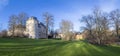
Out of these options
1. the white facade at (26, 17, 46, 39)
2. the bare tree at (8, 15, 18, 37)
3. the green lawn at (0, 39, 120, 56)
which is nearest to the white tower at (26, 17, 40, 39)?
the white facade at (26, 17, 46, 39)

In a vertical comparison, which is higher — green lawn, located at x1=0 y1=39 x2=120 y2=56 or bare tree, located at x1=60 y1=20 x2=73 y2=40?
bare tree, located at x1=60 y1=20 x2=73 y2=40

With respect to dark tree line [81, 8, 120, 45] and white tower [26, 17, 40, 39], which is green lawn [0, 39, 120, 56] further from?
white tower [26, 17, 40, 39]

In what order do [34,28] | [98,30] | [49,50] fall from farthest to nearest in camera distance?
1. [34,28]
2. [98,30]
3. [49,50]

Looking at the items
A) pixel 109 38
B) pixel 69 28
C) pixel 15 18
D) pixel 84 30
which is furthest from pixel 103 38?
pixel 15 18

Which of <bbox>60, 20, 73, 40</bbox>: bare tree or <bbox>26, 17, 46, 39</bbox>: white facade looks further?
<bbox>26, 17, 46, 39</bbox>: white facade

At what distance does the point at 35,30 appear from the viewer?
124 metres

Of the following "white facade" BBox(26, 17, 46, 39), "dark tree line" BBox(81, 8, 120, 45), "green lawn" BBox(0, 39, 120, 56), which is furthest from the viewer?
"white facade" BBox(26, 17, 46, 39)

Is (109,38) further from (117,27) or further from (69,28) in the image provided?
(69,28)

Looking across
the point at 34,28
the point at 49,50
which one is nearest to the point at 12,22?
→ the point at 34,28

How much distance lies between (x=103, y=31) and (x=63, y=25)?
33721 millimetres

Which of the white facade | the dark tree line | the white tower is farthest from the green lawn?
the white facade

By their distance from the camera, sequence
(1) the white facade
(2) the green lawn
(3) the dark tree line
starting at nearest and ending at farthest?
(2) the green lawn
(3) the dark tree line
(1) the white facade

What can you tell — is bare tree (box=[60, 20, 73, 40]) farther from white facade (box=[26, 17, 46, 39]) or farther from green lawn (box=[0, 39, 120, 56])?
green lawn (box=[0, 39, 120, 56])

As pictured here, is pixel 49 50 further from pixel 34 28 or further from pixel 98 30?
pixel 34 28
